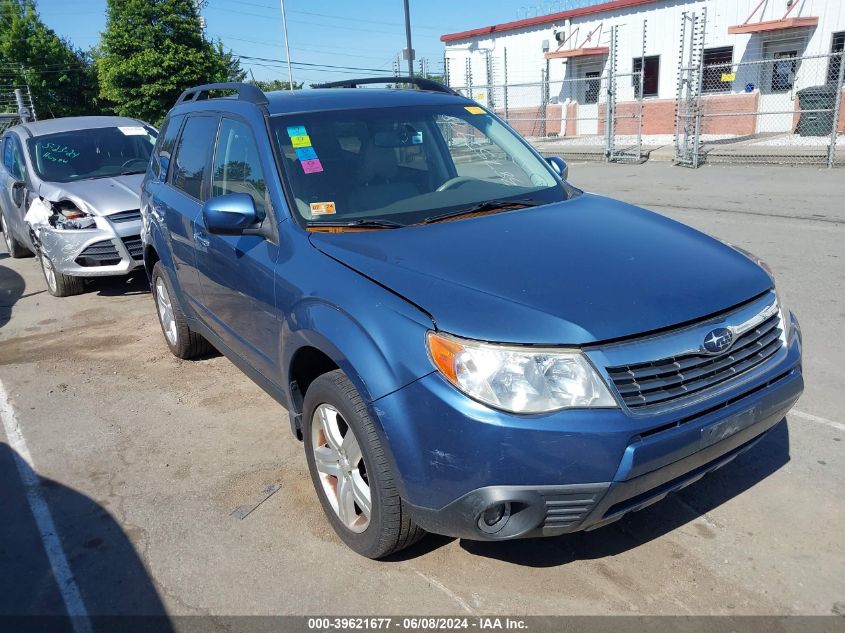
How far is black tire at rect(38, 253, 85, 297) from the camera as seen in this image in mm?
7629

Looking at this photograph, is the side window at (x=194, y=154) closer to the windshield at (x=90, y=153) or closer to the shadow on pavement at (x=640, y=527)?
the shadow on pavement at (x=640, y=527)

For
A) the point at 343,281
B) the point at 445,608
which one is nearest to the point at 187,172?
the point at 343,281

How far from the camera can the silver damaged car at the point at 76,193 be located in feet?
23.6

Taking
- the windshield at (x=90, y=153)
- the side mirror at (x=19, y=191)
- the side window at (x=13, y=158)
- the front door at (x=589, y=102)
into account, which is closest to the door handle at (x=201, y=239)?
the windshield at (x=90, y=153)

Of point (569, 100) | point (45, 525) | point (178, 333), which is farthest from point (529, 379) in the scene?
point (569, 100)

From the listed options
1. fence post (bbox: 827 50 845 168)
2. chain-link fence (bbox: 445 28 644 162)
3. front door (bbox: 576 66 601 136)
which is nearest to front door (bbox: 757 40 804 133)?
chain-link fence (bbox: 445 28 644 162)

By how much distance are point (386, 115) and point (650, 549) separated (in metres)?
2.56

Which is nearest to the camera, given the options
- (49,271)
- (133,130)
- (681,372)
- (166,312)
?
(681,372)

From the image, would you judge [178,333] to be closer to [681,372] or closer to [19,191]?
[681,372]

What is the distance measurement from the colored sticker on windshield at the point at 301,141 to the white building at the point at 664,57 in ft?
49.4

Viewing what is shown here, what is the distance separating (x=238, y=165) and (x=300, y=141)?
49 cm

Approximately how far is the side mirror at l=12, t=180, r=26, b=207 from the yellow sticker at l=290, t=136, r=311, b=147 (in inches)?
236

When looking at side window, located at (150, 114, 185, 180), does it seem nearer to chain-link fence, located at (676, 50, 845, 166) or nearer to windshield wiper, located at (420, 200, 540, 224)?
windshield wiper, located at (420, 200, 540, 224)

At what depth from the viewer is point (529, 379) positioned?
2377 mm
